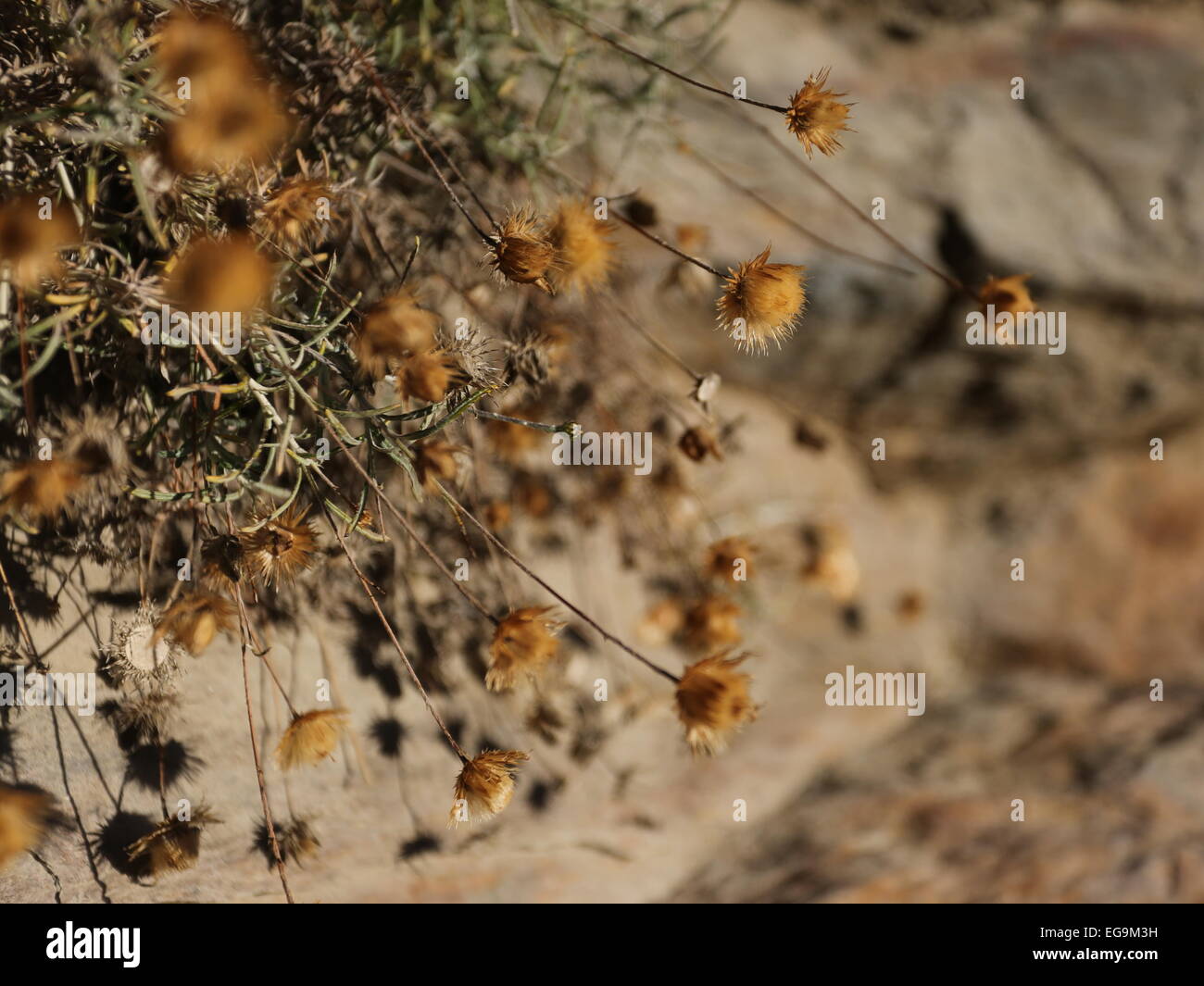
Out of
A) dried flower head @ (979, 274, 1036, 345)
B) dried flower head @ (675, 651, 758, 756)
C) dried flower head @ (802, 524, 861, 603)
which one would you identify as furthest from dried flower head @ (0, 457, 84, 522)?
dried flower head @ (802, 524, 861, 603)

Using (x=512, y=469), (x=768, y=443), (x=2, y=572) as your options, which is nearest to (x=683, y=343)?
(x=768, y=443)

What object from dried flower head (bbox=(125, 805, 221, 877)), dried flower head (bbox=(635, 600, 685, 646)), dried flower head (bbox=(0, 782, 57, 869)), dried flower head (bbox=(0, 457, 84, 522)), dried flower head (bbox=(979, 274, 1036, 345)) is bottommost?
dried flower head (bbox=(125, 805, 221, 877))

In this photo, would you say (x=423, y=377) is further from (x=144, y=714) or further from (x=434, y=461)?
(x=144, y=714)

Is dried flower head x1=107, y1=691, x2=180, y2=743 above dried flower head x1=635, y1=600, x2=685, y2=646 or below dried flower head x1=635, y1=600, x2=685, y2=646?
below

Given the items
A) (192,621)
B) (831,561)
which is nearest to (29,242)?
(192,621)

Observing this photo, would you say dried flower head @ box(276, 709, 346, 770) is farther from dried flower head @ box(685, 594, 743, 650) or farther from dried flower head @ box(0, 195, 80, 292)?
dried flower head @ box(685, 594, 743, 650)
